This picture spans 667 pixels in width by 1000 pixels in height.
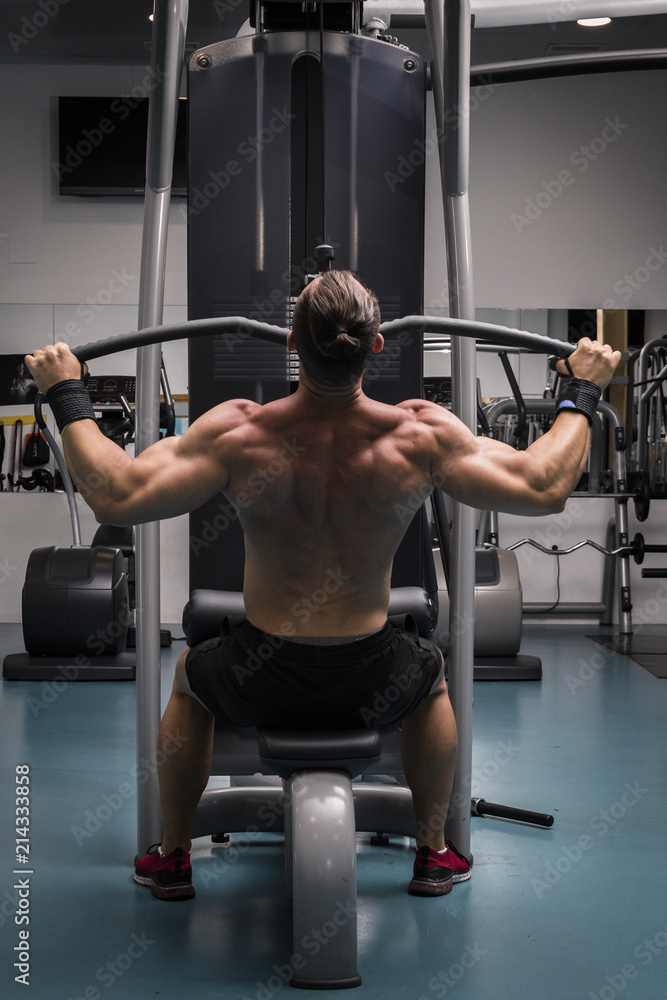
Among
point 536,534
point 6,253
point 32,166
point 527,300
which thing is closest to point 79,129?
point 32,166

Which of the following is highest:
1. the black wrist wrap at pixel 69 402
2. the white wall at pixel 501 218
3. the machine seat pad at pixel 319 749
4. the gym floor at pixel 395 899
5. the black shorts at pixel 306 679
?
the white wall at pixel 501 218

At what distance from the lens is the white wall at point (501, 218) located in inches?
269

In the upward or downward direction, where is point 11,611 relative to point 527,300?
downward

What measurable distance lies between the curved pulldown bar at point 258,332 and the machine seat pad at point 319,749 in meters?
0.75

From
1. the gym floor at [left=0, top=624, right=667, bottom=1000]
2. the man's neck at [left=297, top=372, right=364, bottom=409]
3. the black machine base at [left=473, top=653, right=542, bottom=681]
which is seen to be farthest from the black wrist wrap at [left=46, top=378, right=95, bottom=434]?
the black machine base at [left=473, top=653, right=542, bottom=681]

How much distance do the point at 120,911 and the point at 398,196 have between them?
1886 mm

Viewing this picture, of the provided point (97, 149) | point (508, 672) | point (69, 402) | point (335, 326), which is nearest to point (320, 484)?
point (335, 326)

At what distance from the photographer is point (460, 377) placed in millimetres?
2393

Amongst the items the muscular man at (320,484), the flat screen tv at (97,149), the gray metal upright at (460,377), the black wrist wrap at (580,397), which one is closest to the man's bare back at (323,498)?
the muscular man at (320,484)

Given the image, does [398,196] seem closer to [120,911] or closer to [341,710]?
[341,710]

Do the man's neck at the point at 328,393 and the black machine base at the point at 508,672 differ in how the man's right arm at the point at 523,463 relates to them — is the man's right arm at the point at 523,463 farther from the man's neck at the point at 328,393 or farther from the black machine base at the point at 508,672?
the black machine base at the point at 508,672

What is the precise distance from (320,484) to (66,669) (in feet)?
10.8

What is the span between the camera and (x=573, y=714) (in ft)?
13.4

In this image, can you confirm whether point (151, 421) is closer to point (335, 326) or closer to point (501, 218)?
point (335, 326)
